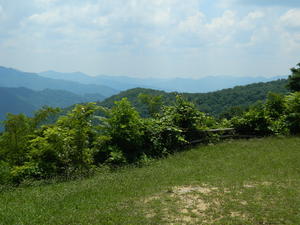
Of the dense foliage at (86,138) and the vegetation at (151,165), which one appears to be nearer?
the vegetation at (151,165)

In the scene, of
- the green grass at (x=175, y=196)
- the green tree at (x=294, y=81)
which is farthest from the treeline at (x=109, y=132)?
the green tree at (x=294, y=81)

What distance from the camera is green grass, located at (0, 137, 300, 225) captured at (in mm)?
6004

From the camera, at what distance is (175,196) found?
7176 millimetres

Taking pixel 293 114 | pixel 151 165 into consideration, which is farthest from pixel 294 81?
pixel 151 165

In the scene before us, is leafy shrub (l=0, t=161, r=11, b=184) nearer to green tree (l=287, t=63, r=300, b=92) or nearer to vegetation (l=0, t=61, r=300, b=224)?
vegetation (l=0, t=61, r=300, b=224)

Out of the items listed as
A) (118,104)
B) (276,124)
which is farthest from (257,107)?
(118,104)

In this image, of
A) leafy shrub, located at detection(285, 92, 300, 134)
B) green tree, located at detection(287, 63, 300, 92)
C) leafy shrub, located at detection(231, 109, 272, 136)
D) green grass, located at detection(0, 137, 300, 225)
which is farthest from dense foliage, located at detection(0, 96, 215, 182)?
green tree, located at detection(287, 63, 300, 92)

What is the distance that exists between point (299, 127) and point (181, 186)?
32.6ft

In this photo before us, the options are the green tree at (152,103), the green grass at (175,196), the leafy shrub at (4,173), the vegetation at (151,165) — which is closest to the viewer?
the green grass at (175,196)

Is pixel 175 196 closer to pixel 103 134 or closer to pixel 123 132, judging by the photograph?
pixel 123 132

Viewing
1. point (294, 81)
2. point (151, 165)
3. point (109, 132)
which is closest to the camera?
point (151, 165)

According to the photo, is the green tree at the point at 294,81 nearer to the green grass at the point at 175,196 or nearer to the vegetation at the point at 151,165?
the vegetation at the point at 151,165

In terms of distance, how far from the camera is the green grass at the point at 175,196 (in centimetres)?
600

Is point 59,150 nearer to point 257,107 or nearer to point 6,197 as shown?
point 6,197
